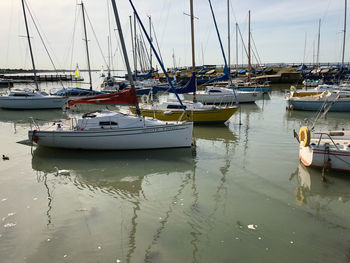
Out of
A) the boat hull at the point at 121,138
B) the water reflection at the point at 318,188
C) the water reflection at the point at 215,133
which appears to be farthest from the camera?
the water reflection at the point at 215,133

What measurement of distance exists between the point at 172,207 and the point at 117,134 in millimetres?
5638

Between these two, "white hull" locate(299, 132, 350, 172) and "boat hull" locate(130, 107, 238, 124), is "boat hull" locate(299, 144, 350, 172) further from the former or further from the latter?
"boat hull" locate(130, 107, 238, 124)

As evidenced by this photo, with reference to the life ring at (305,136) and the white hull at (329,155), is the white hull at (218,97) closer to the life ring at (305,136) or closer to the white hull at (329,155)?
the life ring at (305,136)

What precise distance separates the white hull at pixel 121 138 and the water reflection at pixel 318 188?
17.4 ft

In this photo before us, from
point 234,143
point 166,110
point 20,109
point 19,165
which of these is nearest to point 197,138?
point 234,143

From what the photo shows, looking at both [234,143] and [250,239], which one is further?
[234,143]

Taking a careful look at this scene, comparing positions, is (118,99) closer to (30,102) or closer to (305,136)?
(305,136)

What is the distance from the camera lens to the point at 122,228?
23.8 feet

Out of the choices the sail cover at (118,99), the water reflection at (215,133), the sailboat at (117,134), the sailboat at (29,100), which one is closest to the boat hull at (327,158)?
the sailboat at (117,134)

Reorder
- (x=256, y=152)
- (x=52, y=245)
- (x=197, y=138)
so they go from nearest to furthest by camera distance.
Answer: (x=52, y=245) < (x=256, y=152) < (x=197, y=138)

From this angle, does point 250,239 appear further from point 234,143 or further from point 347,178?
point 234,143

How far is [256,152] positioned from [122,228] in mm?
8305

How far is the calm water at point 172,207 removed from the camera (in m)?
6.34

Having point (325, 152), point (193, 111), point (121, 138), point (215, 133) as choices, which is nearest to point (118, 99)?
point (121, 138)
